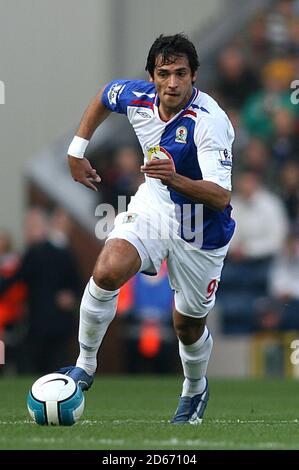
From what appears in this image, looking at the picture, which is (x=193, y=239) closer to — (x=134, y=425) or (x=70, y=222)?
(x=134, y=425)

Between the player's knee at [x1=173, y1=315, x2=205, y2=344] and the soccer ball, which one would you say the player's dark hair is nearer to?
the player's knee at [x1=173, y1=315, x2=205, y2=344]

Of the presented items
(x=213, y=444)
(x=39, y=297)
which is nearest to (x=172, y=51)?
(x=213, y=444)

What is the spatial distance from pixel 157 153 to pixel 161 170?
27.9 inches

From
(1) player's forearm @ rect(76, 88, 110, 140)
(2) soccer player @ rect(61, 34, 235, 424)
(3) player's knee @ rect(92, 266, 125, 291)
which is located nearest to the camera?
(3) player's knee @ rect(92, 266, 125, 291)

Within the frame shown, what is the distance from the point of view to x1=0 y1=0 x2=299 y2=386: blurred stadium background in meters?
16.2

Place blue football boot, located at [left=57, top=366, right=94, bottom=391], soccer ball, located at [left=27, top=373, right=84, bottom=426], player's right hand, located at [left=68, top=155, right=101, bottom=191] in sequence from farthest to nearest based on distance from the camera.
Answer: player's right hand, located at [left=68, top=155, right=101, bottom=191] < blue football boot, located at [left=57, top=366, right=94, bottom=391] < soccer ball, located at [left=27, top=373, right=84, bottom=426]

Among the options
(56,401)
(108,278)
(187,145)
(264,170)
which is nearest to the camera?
(56,401)

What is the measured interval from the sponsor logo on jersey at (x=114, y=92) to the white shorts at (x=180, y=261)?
82 cm

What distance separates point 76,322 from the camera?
54.4ft

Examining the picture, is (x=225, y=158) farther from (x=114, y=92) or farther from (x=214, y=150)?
(x=114, y=92)

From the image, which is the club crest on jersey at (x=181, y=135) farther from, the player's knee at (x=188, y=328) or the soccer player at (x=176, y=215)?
the player's knee at (x=188, y=328)

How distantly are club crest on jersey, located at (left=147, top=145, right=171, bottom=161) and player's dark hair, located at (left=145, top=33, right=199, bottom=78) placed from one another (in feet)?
1.62

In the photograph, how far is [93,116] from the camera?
8.98 metres

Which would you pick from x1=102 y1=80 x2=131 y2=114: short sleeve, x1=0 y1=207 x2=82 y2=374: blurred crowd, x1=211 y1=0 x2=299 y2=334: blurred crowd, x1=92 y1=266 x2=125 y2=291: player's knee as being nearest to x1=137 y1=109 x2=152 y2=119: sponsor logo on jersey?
x1=102 y1=80 x2=131 y2=114: short sleeve
